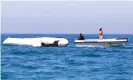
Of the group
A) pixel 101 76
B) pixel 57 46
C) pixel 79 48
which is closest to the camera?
pixel 101 76

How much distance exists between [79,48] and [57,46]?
4.87m

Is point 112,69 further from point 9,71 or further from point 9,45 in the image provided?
point 9,45

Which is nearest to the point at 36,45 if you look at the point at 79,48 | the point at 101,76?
the point at 79,48

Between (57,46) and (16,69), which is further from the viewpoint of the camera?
(57,46)

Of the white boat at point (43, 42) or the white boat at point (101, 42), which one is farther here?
the white boat at point (43, 42)

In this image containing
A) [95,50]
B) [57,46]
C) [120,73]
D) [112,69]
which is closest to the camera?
[120,73]

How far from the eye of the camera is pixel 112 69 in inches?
1021

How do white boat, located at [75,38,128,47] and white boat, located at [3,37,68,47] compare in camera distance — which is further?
white boat, located at [3,37,68,47]

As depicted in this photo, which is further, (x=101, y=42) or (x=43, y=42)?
(x=43, y=42)

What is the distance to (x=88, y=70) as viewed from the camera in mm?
25141

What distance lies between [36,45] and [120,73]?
27.9m

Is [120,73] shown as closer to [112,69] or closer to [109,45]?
[112,69]

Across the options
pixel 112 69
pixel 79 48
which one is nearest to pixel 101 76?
pixel 112 69

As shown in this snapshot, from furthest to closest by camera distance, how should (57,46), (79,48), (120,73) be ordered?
(57,46), (79,48), (120,73)
